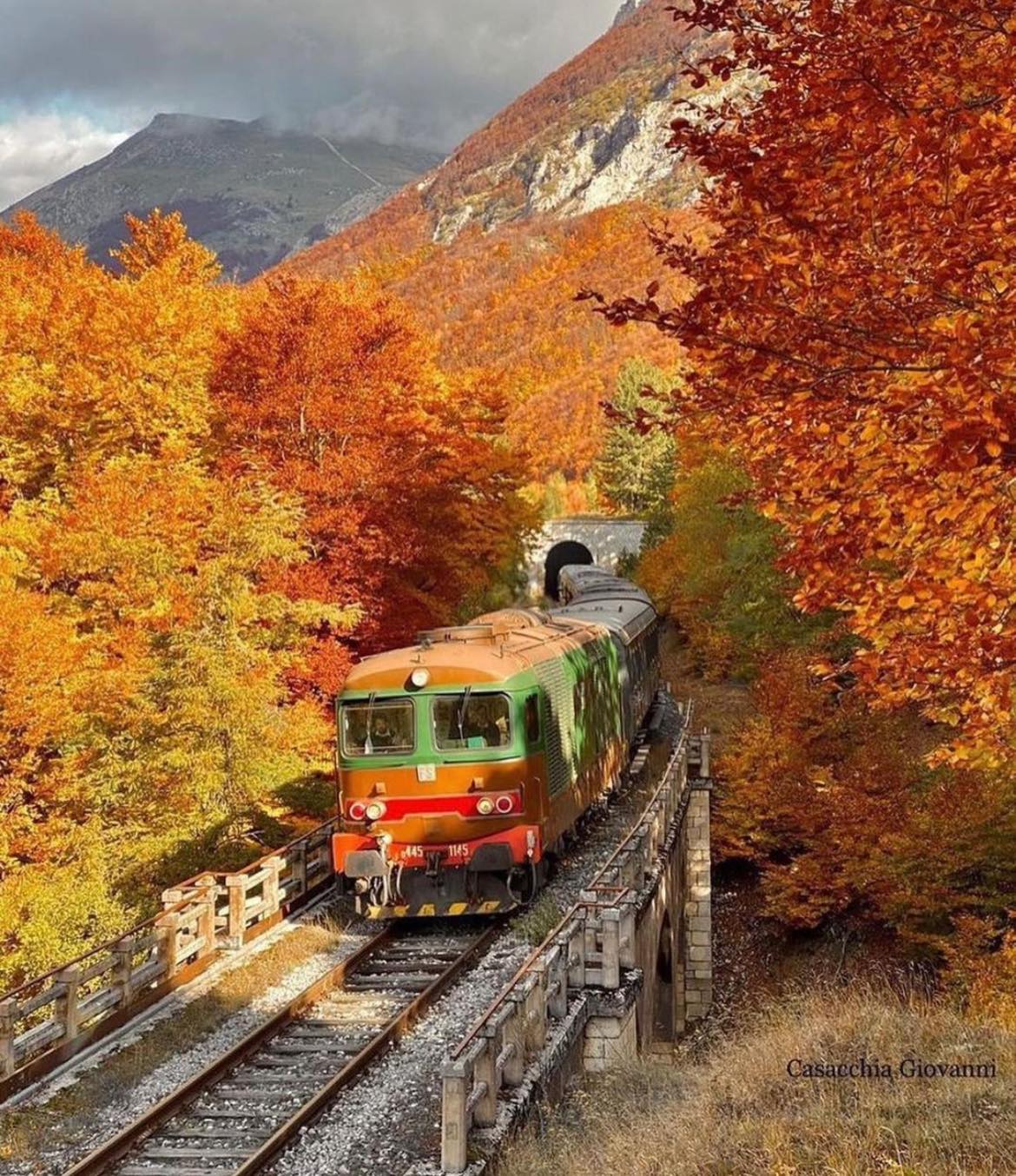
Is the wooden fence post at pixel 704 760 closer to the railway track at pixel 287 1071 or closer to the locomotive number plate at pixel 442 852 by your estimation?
the railway track at pixel 287 1071

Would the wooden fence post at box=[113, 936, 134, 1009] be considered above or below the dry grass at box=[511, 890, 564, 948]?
above

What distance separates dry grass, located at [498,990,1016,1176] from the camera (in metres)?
6.45

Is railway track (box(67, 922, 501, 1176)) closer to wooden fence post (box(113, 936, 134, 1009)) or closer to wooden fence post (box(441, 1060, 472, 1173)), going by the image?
wooden fence post (box(441, 1060, 472, 1173))

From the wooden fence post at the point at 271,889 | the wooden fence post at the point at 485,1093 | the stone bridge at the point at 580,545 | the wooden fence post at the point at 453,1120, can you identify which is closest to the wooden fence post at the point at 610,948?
the wooden fence post at the point at 485,1093

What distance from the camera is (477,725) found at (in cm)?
1422

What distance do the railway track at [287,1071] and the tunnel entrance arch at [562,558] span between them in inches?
2097

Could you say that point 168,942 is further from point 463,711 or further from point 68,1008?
point 463,711

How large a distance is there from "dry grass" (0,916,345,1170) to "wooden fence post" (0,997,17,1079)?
0.62m

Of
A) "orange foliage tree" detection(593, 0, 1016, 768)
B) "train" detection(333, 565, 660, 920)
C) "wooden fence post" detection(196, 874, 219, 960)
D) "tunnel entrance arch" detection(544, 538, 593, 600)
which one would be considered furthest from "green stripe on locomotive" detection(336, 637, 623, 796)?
"tunnel entrance arch" detection(544, 538, 593, 600)

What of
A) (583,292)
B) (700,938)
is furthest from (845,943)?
(583,292)

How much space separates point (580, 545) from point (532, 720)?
175ft

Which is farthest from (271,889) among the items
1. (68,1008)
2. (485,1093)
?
(485,1093)

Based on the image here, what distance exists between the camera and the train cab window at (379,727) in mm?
14328

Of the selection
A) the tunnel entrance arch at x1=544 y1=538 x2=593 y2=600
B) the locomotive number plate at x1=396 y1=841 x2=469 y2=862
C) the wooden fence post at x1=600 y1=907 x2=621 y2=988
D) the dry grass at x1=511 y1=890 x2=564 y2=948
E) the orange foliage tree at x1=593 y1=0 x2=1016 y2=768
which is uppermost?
the orange foliage tree at x1=593 y1=0 x2=1016 y2=768
